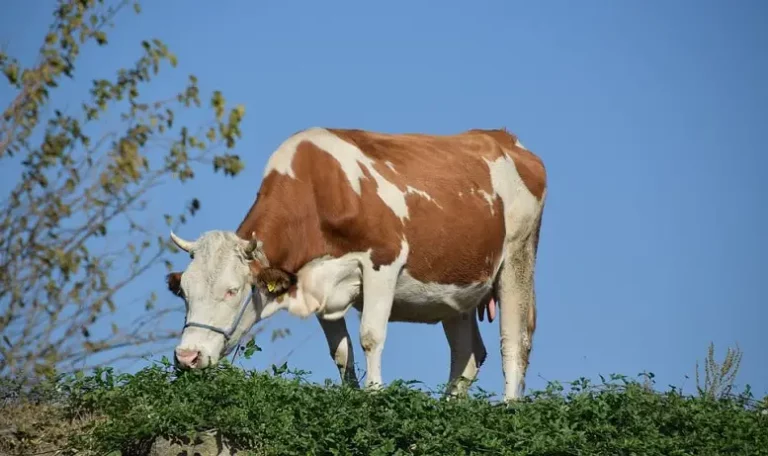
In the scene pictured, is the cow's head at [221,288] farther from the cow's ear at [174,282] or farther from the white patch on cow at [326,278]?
the white patch on cow at [326,278]

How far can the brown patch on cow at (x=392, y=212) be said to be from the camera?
14.5 meters

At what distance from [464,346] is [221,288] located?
12.4 feet

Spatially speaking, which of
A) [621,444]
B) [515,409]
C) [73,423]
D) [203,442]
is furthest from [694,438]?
[73,423]

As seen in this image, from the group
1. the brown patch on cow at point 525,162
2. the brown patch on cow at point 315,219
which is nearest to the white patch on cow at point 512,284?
the brown patch on cow at point 525,162

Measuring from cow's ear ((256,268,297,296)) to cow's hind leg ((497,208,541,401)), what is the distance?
3223 millimetres

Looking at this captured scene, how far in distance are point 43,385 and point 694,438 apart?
17.0ft

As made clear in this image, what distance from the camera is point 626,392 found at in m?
12.3

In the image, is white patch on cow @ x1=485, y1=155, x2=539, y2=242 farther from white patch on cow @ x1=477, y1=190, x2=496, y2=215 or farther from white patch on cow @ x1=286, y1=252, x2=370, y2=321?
white patch on cow @ x1=286, y1=252, x2=370, y2=321

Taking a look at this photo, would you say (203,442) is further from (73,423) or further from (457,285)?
(457,285)

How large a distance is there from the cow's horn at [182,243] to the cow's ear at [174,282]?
0.24m

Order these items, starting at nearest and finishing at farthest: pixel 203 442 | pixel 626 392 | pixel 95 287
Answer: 1. pixel 203 442
2. pixel 626 392
3. pixel 95 287

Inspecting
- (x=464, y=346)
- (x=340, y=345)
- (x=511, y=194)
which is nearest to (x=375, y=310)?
(x=340, y=345)

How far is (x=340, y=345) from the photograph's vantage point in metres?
15.1

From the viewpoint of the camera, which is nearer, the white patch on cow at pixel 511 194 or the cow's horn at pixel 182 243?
the cow's horn at pixel 182 243
